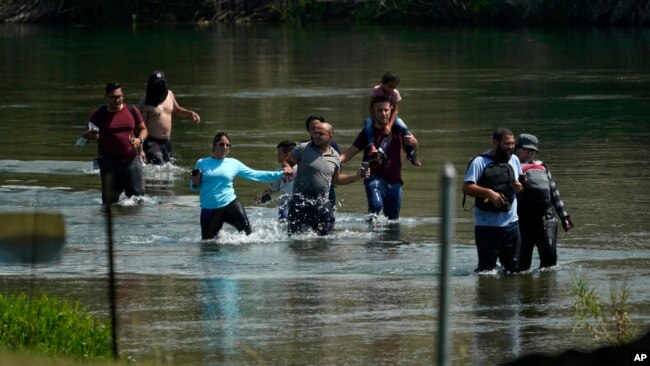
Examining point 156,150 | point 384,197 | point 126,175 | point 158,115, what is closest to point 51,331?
point 384,197

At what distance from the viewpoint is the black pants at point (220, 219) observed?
52.3 ft

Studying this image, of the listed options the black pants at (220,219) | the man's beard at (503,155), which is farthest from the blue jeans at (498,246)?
the black pants at (220,219)

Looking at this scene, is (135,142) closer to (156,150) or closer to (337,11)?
(156,150)

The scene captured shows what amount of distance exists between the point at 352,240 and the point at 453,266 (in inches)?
76.1

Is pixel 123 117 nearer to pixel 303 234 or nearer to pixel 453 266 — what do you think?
pixel 303 234

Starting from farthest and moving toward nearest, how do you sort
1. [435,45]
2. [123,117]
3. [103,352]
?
1. [435,45]
2. [123,117]
3. [103,352]

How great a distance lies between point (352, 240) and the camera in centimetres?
1614

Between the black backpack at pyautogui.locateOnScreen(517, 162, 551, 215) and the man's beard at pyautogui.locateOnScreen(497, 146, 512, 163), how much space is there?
36 cm

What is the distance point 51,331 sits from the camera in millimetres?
9969

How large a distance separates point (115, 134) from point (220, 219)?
3063 millimetres

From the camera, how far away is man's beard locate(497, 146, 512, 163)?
13.5 m

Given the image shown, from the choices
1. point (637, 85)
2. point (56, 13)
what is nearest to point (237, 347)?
point (637, 85)

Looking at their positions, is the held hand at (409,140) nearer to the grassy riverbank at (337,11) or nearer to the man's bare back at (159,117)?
the man's bare back at (159,117)

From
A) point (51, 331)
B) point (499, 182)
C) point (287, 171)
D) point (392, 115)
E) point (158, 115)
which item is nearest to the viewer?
point (51, 331)
